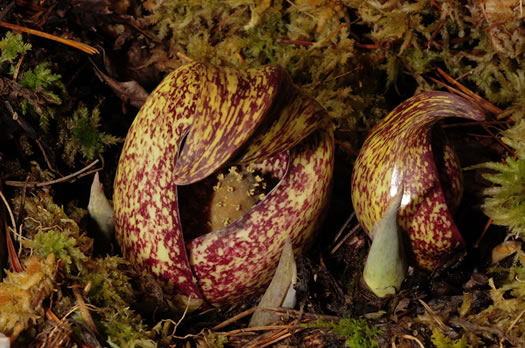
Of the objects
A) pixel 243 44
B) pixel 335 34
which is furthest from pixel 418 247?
pixel 243 44

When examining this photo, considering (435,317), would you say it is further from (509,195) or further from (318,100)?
(318,100)

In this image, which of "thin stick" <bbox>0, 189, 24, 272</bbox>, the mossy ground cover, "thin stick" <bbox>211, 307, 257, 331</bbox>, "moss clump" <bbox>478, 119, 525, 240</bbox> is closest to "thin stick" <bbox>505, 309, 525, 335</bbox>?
the mossy ground cover

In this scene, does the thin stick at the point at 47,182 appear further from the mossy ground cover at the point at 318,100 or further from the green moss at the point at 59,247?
the green moss at the point at 59,247

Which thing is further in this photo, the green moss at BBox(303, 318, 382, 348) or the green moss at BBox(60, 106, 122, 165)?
the green moss at BBox(60, 106, 122, 165)

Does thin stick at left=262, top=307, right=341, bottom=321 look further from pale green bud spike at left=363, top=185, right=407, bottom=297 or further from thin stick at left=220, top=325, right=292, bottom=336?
pale green bud spike at left=363, top=185, right=407, bottom=297

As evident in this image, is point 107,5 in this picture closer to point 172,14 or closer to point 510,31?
point 172,14

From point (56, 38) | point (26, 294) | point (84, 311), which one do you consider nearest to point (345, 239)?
point (84, 311)
